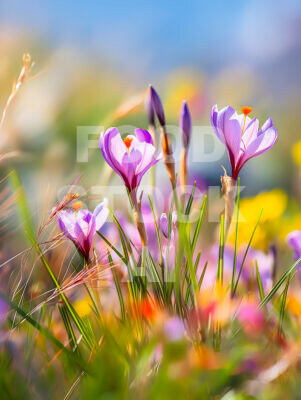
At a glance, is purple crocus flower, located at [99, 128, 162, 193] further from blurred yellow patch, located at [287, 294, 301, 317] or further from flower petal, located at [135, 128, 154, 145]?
blurred yellow patch, located at [287, 294, 301, 317]

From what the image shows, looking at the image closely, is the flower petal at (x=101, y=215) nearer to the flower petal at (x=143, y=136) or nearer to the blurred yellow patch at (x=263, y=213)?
the flower petal at (x=143, y=136)

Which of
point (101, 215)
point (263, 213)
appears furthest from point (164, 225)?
point (263, 213)

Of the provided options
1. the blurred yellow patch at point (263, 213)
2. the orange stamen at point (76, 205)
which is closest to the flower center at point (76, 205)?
the orange stamen at point (76, 205)

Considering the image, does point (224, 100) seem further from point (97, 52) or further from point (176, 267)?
point (176, 267)

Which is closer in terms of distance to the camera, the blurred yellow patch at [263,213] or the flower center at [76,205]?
the flower center at [76,205]

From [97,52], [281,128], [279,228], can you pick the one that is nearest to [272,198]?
[279,228]

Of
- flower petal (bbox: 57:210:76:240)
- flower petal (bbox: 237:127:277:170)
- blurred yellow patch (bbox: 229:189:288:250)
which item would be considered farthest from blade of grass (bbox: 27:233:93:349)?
blurred yellow patch (bbox: 229:189:288:250)

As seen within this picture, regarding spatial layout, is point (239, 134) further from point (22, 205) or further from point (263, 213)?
point (263, 213)
